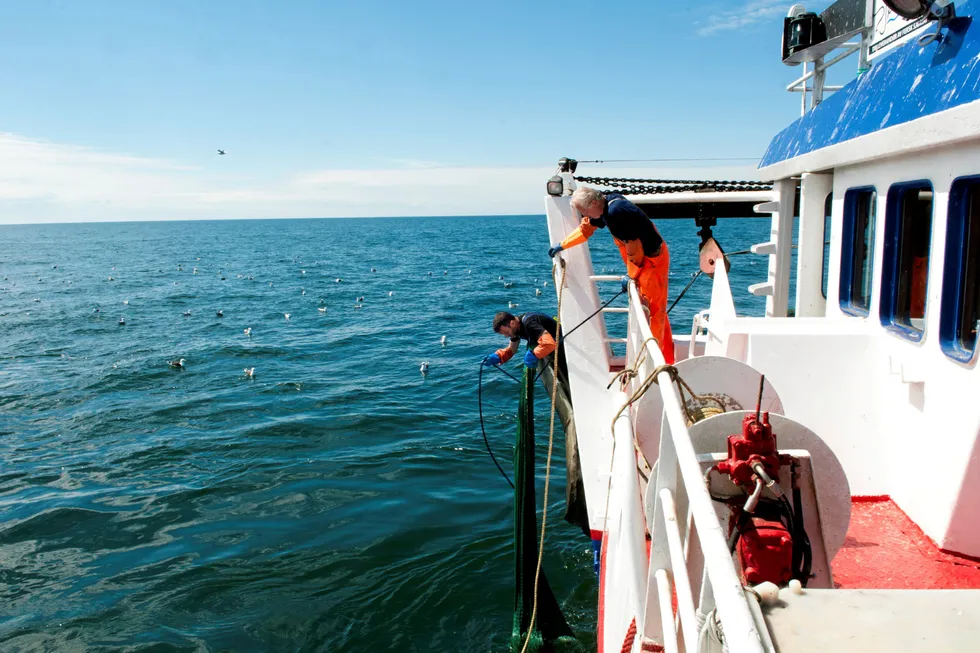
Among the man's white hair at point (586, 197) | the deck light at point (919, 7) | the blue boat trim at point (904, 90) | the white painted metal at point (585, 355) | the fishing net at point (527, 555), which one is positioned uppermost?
the deck light at point (919, 7)

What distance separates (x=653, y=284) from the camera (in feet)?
20.4

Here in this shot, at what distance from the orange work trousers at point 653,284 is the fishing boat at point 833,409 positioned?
316 mm

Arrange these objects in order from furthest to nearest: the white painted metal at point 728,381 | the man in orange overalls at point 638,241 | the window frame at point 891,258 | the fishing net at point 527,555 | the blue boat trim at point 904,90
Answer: the man in orange overalls at point 638,241
the fishing net at point 527,555
the window frame at point 891,258
the white painted metal at point 728,381
the blue boat trim at point 904,90

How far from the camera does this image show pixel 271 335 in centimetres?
2395

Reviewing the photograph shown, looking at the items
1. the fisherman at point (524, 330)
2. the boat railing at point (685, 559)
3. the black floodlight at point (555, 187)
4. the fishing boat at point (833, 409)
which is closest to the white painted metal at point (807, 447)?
the fishing boat at point (833, 409)

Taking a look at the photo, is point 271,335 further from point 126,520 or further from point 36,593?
point 36,593

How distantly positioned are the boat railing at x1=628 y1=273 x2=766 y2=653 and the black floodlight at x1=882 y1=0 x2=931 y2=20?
8.70ft

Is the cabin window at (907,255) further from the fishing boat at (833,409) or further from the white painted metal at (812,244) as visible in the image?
the white painted metal at (812,244)

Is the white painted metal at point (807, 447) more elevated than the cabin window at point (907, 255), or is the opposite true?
the cabin window at point (907, 255)

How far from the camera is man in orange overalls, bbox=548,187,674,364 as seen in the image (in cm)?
611

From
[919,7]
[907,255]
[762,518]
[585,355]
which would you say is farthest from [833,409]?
[762,518]

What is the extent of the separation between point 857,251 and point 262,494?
8935mm

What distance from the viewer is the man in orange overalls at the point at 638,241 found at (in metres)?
6.11

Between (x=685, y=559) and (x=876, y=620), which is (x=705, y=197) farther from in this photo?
(x=876, y=620)
